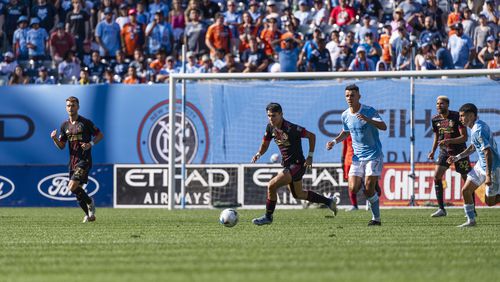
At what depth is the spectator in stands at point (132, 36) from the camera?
31359 millimetres

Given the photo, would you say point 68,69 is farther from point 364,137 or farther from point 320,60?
point 364,137

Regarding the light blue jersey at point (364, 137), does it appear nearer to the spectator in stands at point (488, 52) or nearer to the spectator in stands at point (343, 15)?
the spectator in stands at point (488, 52)

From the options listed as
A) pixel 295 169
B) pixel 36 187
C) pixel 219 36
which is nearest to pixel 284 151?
pixel 295 169

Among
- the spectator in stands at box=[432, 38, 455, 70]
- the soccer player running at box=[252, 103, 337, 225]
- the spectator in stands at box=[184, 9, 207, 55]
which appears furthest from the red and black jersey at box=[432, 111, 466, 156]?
the spectator in stands at box=[184, 9, 207, 55]

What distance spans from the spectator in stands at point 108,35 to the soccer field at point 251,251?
1237 centimetres

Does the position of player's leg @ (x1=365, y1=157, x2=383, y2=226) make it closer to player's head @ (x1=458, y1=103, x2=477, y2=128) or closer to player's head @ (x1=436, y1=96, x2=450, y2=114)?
player's head @ (x1=458, y1=103, x2=477, y2=128)

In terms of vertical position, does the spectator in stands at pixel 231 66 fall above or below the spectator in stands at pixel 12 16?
below

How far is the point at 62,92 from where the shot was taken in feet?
94.4

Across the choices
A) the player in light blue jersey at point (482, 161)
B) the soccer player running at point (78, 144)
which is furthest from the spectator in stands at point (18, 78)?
the player in light blue jersey at point (482, 161)

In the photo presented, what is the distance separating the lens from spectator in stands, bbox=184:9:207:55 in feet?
101

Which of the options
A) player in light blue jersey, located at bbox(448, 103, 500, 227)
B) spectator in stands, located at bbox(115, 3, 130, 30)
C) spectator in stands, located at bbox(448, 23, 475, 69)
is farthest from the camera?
spectator in stands, located at bbox(115, 3, 130, 30)

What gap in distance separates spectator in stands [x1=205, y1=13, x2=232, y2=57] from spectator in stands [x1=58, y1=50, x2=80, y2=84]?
364 cm

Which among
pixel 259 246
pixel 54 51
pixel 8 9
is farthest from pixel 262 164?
pixel 259 246

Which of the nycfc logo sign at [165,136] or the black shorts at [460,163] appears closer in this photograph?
the black shorts at [460,163]
